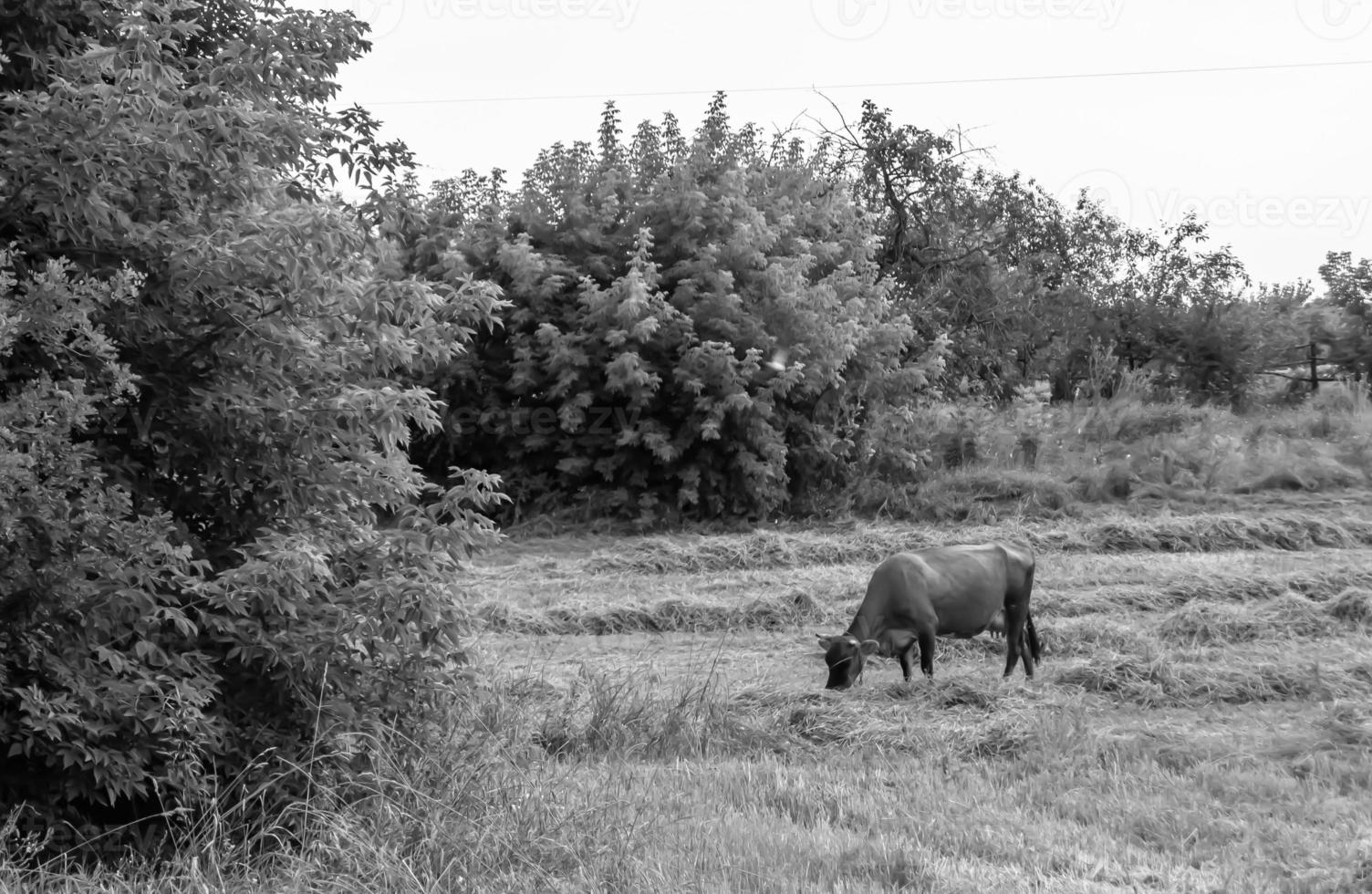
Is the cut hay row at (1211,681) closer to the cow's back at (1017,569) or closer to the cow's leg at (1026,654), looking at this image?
the cow's leg at (1026,654)

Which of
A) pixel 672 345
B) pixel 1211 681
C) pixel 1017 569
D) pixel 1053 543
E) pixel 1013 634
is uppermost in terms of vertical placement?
pixel 672 345

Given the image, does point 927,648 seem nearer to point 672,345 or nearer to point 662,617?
point 662,617

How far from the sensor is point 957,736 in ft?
26.2

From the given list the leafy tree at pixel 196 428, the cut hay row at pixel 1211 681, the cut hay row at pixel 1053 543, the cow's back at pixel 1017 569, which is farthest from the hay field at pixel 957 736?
the leafy tree at pixel 196 428

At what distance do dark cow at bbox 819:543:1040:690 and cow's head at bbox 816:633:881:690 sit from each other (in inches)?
1.9

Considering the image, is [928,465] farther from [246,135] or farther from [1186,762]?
[246,135]

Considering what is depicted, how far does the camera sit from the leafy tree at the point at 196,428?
5.29 m

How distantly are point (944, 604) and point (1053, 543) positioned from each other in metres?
5.95

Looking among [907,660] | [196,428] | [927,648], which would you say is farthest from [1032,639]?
[196,428]

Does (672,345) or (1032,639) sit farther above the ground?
(672,345)

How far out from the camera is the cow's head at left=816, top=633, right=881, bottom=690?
31.8 feet

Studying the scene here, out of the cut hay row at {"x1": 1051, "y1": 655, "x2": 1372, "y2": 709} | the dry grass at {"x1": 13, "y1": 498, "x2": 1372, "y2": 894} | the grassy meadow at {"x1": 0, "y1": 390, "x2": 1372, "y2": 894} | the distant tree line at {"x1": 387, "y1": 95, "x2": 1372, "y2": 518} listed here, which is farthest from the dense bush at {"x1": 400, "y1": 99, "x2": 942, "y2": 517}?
the cut hay row at {"x1": 1051, "y1": 655, "x2": 1372, "y2": 709}

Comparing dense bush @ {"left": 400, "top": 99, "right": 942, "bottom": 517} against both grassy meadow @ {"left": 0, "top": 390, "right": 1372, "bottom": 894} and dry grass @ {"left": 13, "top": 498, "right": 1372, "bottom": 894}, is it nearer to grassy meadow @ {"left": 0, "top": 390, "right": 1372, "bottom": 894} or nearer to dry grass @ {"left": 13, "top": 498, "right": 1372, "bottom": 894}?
grassy meadow @ {"left": 0, "top": 390, "right": 1372, "bottom": 894}

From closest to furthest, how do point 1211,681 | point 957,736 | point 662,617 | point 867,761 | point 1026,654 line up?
point 867,761 < point 957,736 < point 1211,681 < point 1026,654 < point 662,617
